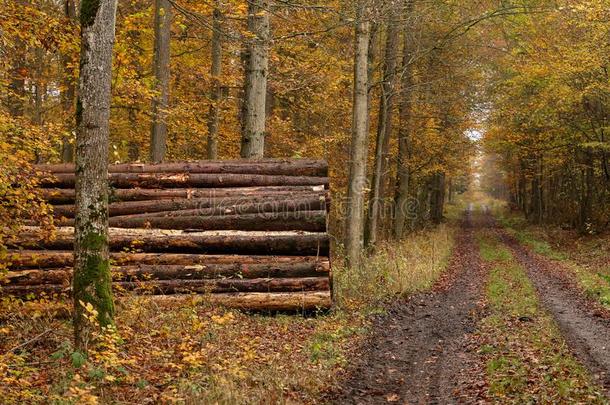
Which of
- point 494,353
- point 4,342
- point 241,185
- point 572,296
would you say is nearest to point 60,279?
point 4,342

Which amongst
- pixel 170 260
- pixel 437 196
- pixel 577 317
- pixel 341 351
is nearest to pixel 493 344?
pixel 341 351

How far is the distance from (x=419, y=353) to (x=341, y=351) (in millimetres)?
1614

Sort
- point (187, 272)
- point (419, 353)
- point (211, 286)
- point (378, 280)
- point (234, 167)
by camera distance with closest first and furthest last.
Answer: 1. point (419, 353)
2. point (211, 286)
3. point (187, 272)
4. point (234, 167)
5. point (378, 280)

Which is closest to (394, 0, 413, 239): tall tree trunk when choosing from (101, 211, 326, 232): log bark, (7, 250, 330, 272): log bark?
(101, 211, 326, 232): log bark

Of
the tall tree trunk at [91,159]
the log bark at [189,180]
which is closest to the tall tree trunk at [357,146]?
the log bark at [189,180]

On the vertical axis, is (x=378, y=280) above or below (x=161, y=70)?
below

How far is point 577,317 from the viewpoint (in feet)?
40.8

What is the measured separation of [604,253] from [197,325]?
20638mm

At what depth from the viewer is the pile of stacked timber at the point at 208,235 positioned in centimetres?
1099

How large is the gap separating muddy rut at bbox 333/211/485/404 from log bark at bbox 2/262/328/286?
6.63ft

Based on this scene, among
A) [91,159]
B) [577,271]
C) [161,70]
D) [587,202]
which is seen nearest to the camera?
[91,159]

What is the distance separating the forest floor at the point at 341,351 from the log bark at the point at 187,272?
810 millimetres

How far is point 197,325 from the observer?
25.9ft

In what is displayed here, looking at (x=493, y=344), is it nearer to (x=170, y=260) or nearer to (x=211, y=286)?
(x=211, y=286)
